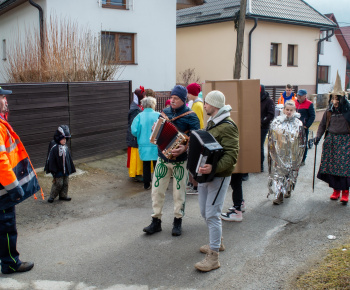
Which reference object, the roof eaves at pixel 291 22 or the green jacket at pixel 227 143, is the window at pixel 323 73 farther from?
the green jacket at pixel 227 143

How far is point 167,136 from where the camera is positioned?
4945mm

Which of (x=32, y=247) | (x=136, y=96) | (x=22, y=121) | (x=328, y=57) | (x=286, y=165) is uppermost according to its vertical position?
(x=328, y=57)

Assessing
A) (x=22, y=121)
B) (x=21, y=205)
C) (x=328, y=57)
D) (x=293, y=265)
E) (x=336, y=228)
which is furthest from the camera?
(x=328, y=57)

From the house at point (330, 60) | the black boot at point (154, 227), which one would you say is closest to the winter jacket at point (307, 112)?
the black boot at point (154, 227)

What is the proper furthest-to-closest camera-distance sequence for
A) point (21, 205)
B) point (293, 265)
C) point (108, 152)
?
point (108, 152)
point (21, 205)
point (293, 265)

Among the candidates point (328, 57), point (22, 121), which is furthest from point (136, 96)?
point (328, 57)

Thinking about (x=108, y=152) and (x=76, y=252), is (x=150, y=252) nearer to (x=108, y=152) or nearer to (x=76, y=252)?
(x=76, y=252)

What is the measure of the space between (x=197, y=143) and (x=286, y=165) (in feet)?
9.45

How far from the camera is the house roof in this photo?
19.3 m

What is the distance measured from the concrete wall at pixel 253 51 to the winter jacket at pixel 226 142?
15527 millimetres

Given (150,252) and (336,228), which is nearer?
(150,252)

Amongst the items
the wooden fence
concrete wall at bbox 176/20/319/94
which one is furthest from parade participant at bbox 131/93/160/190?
concrete wall at bbox 176/20/319/94

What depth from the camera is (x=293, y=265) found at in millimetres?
4395

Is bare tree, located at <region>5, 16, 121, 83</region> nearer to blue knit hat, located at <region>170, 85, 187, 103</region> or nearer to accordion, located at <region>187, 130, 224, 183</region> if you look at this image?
blue knit hat, located at <region>170, 85, 187, 103</region>
